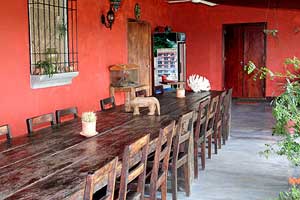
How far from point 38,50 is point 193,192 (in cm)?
281

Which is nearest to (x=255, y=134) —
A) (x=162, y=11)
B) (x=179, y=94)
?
(x=179, y=94)

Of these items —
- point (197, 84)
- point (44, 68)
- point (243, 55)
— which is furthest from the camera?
point (243, 55)

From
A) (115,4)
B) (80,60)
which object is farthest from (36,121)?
(115,4)

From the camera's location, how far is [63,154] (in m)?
2.62

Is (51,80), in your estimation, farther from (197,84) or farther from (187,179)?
(187,179)

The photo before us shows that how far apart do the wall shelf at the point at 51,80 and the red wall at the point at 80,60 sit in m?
0.07

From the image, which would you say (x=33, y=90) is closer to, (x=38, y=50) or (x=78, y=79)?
(x=38, y=50)

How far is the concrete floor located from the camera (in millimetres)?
3941

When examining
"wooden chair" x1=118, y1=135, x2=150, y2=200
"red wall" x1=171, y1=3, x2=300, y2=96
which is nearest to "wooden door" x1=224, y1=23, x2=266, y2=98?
"red wall" x1=171, y1=3, x2=300, y2=96

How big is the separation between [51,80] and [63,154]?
114 inches

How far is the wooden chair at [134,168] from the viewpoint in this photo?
227 cm

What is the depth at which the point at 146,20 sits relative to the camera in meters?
9.23

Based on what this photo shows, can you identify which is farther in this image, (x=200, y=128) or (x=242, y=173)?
(x=200, y=128)

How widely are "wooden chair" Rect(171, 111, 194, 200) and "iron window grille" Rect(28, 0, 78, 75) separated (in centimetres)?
226
